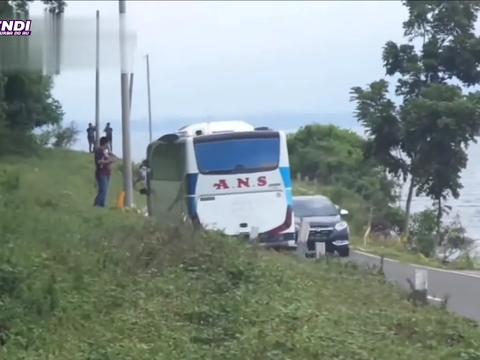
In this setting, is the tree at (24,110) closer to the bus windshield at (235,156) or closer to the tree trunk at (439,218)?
the bus windshield at (235,156)

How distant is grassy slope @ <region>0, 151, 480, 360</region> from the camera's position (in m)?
8.05

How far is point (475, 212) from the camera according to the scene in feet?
91.8

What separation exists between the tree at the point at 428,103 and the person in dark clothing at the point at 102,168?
29.1 feet

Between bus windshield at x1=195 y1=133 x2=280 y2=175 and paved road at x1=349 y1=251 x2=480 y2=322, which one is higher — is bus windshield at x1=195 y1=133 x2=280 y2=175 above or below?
above

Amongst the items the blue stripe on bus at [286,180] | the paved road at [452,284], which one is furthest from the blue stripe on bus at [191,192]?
the paved road at [452,284]

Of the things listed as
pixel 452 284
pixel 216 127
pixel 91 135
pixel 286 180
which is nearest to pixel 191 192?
pixel 286 180

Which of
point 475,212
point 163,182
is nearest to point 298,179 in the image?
point 475,212

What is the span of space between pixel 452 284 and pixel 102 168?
8025mm

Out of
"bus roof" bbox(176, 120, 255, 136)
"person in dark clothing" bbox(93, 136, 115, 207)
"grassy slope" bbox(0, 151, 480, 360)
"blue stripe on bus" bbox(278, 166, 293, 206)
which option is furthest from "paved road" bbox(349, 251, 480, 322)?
"person in dark clothing" bbox(93, 136, 115, 207)

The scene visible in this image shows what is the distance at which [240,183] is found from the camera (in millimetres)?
19734

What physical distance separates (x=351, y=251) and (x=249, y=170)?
6.53 metres

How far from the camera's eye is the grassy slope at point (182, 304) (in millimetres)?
8047

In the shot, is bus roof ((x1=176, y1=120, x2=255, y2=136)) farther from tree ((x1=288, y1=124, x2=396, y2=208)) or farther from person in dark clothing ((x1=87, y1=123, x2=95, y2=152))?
tree ((x1=288, y1=124, x2=396, y2=208))

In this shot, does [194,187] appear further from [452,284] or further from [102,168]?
[452,284]
